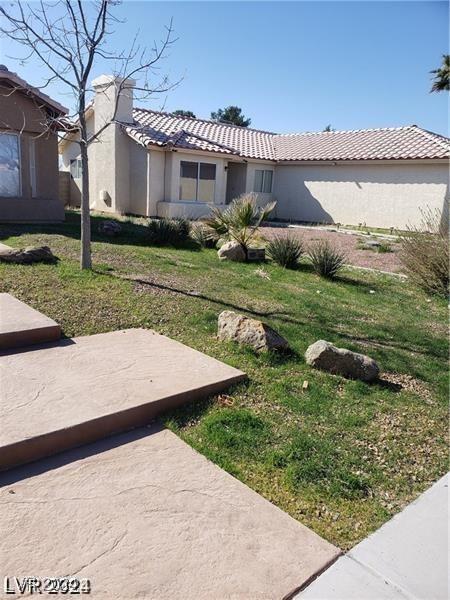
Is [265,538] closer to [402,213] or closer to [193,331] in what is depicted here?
[193,331]

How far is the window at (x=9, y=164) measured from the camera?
12.6 m

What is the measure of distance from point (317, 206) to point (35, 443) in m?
21.8

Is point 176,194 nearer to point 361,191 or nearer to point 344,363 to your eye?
point 361,191

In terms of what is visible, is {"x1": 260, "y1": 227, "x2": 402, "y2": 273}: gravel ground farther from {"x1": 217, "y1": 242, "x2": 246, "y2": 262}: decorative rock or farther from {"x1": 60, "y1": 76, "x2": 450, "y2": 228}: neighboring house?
{"x1": 60, "y1": 76, "x2": 450, "y2": 228}: neighboring house

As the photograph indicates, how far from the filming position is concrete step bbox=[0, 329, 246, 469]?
3.10 m

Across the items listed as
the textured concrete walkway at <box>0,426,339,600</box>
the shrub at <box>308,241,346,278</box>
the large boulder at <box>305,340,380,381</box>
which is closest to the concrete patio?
the textured concrete walkway at <box>0,426,339,600</box>

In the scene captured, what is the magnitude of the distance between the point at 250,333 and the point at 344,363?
1069 mm

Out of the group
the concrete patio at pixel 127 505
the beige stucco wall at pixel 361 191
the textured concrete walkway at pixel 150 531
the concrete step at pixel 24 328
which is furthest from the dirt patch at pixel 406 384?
the beige stucco wall at pixel 361 191

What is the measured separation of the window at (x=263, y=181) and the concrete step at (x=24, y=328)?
789 inches

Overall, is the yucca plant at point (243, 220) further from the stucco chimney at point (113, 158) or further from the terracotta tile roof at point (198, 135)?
the stucco chimney at point (113, 158)

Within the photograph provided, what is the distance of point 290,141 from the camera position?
2719 cm

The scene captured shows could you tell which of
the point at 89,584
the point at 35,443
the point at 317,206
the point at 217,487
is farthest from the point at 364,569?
the point at 317,206

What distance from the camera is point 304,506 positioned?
291 cm

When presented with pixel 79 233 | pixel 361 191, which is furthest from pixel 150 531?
pixel 361 191
